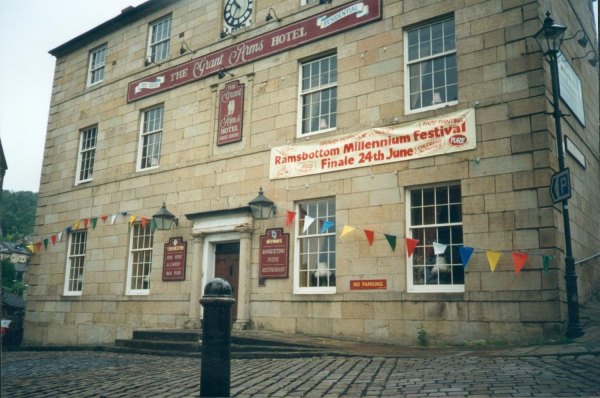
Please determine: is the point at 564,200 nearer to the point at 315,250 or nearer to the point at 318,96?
the point at 315,250

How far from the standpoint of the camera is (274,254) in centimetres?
1294

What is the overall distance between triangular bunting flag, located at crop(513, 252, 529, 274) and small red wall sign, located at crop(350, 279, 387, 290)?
2.73 metres

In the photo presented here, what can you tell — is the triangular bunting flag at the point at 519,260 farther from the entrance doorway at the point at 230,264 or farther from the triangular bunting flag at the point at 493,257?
the entrance doorway at the point at 230,264

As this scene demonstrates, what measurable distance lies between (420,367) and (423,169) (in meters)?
4.84

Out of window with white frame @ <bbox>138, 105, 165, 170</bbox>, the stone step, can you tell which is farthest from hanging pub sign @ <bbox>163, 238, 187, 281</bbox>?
window with white frame @ <bbox>138, 105, 165, 170</bbox>

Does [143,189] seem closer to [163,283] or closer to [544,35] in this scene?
[163,283]

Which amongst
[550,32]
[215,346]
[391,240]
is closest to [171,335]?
[391,240]

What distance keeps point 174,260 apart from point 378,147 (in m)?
6.77

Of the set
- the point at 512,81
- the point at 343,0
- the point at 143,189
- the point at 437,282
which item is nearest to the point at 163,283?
the point at 143,189

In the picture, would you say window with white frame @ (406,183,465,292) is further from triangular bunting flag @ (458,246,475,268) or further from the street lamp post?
the street lamp post

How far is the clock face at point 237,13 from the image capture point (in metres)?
15.3

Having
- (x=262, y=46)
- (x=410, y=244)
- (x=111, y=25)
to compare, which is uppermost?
(x=111, y=25)

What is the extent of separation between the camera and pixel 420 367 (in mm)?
Result: 7438

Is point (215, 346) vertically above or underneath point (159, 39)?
underneath
